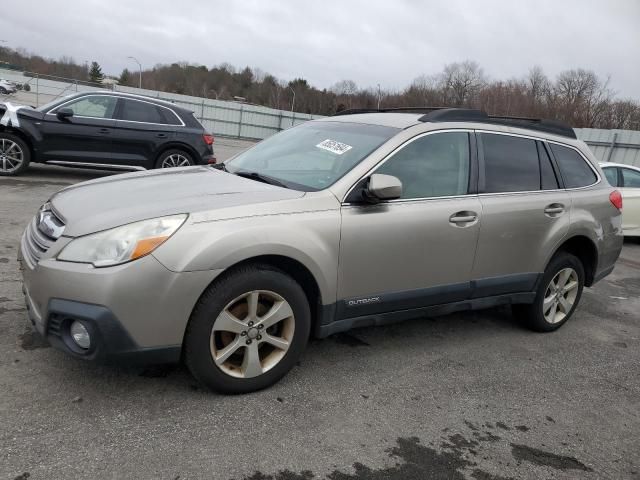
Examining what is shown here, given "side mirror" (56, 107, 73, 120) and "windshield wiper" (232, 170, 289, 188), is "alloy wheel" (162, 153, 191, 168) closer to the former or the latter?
"side mirror" (56, 107, 73, 120)

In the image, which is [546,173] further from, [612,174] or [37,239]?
[612,174]

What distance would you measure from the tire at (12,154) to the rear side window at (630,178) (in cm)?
1020

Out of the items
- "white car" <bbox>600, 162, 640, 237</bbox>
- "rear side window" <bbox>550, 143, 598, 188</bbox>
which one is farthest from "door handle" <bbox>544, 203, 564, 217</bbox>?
"white car" <bbox>600, 162, 640, 237</bbox>

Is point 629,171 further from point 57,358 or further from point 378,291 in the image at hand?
point 57,358

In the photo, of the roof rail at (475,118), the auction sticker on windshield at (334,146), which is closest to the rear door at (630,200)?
the roof rail at (475,118)

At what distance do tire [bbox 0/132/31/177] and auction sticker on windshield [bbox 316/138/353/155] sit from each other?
278 inches

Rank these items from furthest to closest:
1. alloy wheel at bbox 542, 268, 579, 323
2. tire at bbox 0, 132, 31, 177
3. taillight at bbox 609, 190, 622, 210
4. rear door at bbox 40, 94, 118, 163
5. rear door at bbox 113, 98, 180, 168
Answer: rear door at bbox 113, 98, 180, 168, rear door at bbox 40, 94, 118, 163, tire at bbox 0, 132, 31, 177, taillight at bbox 609, 190, 622, 210, alloy wheel at bbox 542, 268, 579, 323

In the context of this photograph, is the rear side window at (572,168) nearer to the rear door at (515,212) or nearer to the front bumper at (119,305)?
the rear door at (515,212)

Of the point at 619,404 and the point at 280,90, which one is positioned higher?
the point at 280,90

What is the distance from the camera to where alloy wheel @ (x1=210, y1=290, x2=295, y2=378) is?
288cm

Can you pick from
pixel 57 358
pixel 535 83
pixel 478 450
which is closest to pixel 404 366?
pixel 478 450

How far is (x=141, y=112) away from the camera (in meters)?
9.66

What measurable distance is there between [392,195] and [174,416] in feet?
5.71

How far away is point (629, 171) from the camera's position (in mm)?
9414
